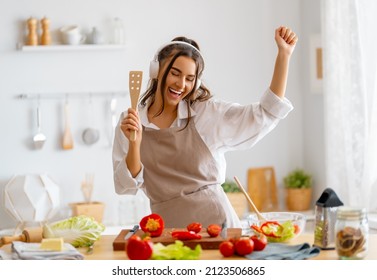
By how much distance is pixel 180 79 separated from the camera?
8.98 ft

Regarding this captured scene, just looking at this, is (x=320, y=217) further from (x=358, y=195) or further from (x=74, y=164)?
(x=74, y=164)

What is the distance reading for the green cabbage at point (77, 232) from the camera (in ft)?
7.94

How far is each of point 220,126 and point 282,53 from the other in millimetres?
446

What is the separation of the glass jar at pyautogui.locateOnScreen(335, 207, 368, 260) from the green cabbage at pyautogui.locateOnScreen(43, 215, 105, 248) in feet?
2.57

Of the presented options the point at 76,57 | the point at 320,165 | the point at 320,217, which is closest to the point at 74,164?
the point at 76,57

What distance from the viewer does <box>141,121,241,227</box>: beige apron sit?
281 cm

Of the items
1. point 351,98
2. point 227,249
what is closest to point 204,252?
point 227,249

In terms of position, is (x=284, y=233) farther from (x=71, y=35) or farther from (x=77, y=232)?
(x=71, y=35)

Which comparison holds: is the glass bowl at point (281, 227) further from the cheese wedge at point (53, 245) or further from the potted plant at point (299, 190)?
the potted plant at point (299, 190)

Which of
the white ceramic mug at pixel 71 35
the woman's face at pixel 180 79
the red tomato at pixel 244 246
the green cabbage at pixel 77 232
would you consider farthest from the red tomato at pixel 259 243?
the white ceramic mug at pixel 71 35

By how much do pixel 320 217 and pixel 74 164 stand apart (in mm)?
3246

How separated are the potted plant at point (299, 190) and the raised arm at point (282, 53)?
284cm

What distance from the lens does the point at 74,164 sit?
5316mm

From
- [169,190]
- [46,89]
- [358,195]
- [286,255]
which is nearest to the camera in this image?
[286,255]
